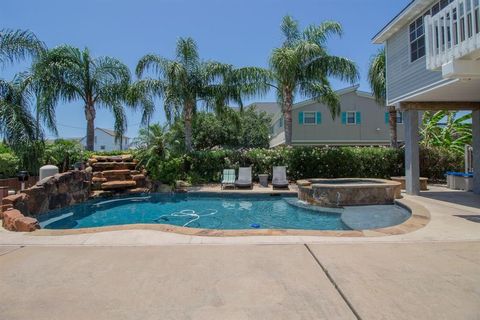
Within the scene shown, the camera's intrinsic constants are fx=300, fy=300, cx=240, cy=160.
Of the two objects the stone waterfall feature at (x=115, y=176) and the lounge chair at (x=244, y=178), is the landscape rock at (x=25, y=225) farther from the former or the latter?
the lounge chair at (x=244, y=178)

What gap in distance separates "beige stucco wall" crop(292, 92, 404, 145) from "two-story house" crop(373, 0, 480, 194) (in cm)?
1294

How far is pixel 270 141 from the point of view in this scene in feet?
108

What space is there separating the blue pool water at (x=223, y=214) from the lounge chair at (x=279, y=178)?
38.1 inches

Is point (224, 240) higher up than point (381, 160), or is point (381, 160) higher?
point (381, 160)

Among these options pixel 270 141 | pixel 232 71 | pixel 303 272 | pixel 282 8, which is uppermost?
pixel 282 8

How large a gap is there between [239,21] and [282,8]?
380 centimetres

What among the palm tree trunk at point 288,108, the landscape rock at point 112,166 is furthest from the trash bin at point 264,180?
the landscape rock at point 112,166

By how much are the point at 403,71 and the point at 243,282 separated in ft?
38.2

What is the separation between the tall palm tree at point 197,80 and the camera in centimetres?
1645

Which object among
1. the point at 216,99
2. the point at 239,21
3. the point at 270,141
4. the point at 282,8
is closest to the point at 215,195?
the point at 216,99

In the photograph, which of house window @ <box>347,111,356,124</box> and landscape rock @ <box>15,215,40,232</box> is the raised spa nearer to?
landscape rock @ <box>15,215,40,232</box>

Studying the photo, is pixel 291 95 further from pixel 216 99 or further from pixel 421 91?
pixel 421 91

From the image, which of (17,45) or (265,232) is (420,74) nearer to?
(265,232)

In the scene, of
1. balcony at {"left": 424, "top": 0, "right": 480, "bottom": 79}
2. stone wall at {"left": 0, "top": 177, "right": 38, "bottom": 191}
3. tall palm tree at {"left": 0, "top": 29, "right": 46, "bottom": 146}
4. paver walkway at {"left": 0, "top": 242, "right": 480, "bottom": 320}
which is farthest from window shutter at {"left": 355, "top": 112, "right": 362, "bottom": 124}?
stone wall at {"left": 0, "top": 177, "right": 38, "bottom": 191}
